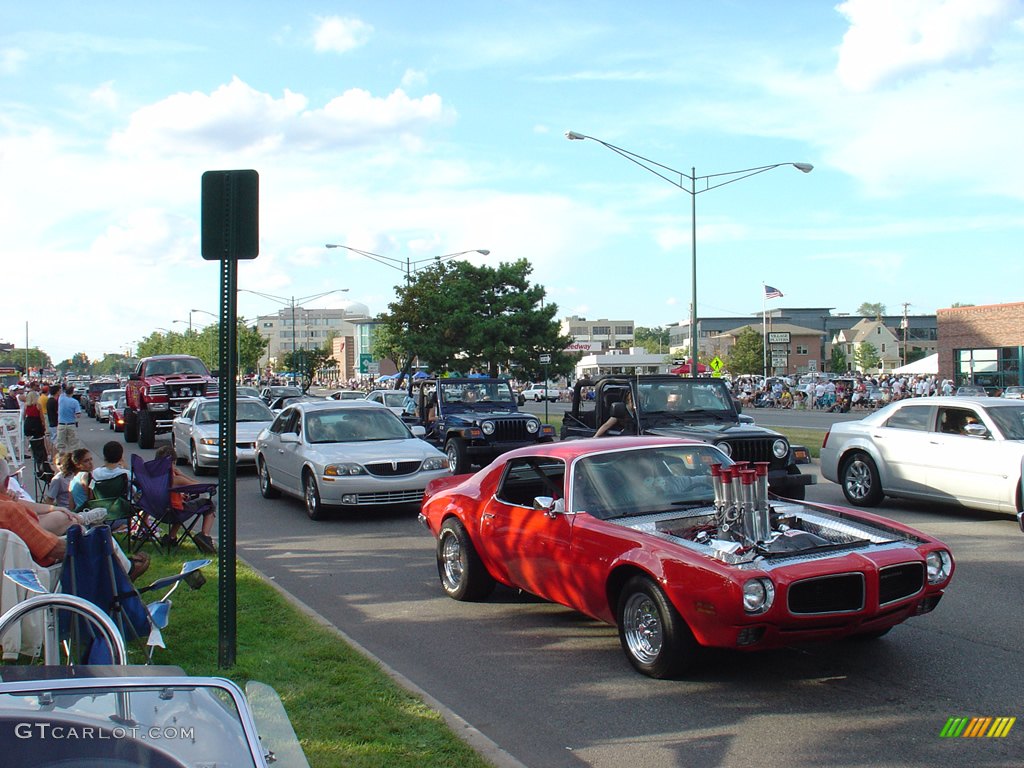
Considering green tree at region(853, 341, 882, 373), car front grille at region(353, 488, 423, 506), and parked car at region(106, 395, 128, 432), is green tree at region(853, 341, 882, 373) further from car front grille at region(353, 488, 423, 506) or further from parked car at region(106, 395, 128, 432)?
car front grille at region(353, 488, 423, 506)

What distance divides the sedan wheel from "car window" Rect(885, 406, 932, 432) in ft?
24.6

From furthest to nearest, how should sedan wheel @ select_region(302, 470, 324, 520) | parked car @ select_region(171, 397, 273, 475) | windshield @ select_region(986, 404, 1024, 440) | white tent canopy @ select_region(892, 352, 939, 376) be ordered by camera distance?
white tent canopy @ select_region(892, 352, 939, 376), parked car @ select_region(171, 397, 273, 475), sedan wheel @ select_region(302, 470, 324, 520), windshield @ select_region(986, 404, 1024, 440)

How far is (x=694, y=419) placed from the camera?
1380 cm

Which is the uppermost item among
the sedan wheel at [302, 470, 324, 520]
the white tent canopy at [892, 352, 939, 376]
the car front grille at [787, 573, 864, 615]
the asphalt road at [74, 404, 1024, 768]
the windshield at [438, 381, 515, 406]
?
the white tent canopy at [892, 352, 939, 376]

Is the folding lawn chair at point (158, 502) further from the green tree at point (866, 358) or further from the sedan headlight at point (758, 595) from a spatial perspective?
the green tree at point (866, 358)

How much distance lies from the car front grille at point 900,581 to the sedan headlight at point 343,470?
8.05 m

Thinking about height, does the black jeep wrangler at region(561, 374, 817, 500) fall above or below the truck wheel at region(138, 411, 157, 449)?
above

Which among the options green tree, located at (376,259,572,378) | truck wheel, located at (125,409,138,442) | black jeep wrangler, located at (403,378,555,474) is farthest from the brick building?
truck wheel, located at (125,409,138,442)

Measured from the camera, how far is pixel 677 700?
5.60 m

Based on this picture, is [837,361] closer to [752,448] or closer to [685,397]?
[685,397]

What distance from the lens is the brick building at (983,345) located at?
158 feet

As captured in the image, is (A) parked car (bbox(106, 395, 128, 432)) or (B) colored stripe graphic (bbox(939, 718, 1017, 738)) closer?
(B) colored stripe graphic (bbox(939, 718, 1017, 738))

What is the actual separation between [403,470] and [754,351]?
282 ft

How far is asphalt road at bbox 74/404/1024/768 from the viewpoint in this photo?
16.1 ft
